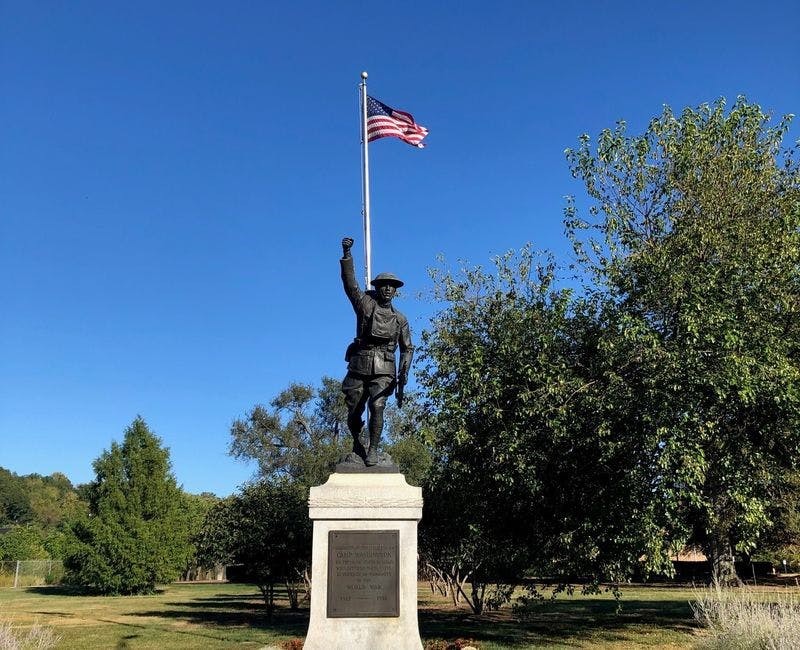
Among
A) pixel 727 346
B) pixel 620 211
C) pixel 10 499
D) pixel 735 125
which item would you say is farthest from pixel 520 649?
pixel 10 499

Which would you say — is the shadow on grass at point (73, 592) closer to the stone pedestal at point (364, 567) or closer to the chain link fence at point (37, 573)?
the chain link fence at point (37, 573)

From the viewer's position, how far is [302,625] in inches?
782

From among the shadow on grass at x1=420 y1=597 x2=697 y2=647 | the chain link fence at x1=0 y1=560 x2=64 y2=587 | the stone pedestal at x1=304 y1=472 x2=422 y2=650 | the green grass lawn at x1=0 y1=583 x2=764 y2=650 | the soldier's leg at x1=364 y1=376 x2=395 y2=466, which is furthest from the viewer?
the chain link fence at x1=0 y1=560 x2=64 y2=587

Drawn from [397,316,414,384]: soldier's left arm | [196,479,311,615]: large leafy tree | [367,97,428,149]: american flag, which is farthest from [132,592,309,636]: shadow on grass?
[367,97,428,149]: american flag

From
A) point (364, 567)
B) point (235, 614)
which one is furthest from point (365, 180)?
point (235, 614)

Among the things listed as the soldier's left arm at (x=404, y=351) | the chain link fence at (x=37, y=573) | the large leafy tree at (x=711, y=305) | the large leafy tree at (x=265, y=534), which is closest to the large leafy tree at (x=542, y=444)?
the large leafy tree at (x=711, y=305)

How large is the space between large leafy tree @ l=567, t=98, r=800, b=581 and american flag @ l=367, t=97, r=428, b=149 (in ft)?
13.2

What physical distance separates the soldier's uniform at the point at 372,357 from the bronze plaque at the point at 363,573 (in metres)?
1.11

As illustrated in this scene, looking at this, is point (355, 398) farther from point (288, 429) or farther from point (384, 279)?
point (288, 429)

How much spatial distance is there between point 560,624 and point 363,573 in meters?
13.8

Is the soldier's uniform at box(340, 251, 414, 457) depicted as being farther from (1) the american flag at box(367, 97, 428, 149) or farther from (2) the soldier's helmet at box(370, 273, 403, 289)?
(1) the american flag at box(367, 97, 428, 149)

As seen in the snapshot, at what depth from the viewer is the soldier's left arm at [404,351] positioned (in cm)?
909

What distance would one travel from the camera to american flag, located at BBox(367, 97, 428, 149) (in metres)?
15.3

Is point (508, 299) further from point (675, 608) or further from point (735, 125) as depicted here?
point (675, 608)
